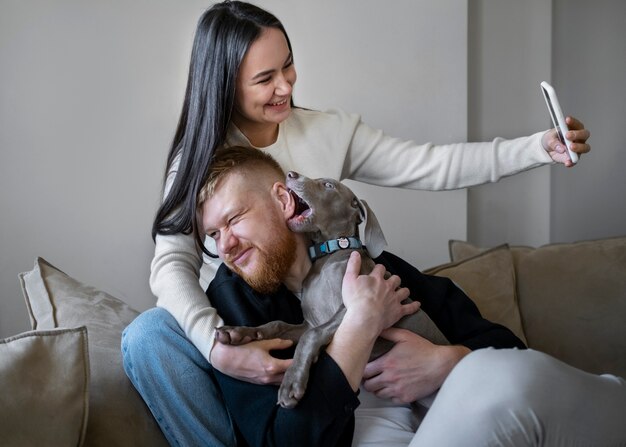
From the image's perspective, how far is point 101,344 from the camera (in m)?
1.86

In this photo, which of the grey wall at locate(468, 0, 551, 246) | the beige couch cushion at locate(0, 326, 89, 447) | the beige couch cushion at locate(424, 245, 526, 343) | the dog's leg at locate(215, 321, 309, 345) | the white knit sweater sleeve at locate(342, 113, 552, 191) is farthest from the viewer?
the grey wall at locate(468, 0, 551, 246)

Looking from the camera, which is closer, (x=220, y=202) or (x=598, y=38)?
(x=220, y=202)

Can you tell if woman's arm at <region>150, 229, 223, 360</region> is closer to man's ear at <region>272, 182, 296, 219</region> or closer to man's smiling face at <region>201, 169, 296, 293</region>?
man's smiling face at <region>201, 169, 296, 293</region>

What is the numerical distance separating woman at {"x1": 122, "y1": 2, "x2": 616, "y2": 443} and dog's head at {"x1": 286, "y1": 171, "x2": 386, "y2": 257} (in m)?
0.22

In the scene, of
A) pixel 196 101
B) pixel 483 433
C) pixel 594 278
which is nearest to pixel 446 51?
pixel 594 278

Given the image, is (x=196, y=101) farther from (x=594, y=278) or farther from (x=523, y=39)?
(x=523, y=39)

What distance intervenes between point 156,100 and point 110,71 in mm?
164

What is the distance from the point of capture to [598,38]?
3.22m

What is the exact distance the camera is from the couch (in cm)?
157

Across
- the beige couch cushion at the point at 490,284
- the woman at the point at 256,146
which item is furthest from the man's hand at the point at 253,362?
the beige couch cushion at the point at 490,284

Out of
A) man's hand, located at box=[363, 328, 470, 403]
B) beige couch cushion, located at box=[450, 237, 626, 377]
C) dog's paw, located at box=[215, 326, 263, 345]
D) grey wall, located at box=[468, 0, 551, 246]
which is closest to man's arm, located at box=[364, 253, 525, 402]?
man's hand, located at box=[363, 328, 470, 403]

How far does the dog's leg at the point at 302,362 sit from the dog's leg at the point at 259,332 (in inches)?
3.3

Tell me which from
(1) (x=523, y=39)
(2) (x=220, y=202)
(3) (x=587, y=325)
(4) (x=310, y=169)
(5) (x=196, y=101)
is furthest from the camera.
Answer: (1) (x=523, y=39)

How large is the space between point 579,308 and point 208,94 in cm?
118
